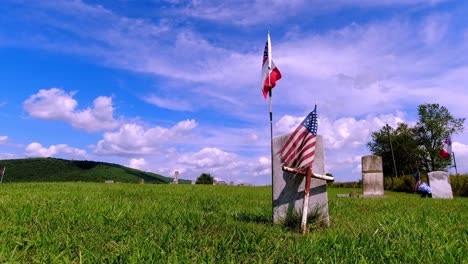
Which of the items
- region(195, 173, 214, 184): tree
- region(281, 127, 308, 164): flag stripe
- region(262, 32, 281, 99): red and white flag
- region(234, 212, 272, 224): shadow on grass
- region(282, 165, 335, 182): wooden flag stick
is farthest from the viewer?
region(195, 173, 214, 184): tree

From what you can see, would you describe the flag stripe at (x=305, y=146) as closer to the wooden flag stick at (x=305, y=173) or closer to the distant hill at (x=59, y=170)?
the wooden flag stick at (x=305, y=173)

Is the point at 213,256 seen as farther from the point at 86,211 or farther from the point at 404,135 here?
the point at 404,135

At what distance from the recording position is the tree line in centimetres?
4978

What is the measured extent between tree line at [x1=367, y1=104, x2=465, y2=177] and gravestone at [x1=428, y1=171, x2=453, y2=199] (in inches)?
1327

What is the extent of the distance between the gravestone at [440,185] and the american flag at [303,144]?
14527 mm

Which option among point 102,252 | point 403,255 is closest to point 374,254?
point 403,255

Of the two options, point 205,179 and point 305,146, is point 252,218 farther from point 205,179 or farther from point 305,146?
point 205,179

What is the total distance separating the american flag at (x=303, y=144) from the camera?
580 centimetres

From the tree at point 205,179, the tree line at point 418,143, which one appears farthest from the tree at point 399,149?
the tree at point 205,179

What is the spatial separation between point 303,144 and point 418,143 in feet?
178

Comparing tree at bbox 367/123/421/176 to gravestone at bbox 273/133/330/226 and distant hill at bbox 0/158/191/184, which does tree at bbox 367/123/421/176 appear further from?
gravestone at bbox 273/133/330/226

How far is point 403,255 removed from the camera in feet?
12.9

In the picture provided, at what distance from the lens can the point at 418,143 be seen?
53.5m

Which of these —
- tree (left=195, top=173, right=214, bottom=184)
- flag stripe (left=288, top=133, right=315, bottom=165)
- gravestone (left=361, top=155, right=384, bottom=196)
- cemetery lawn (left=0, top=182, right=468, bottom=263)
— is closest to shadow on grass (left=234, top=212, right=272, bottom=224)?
cemetery lawn (left=0, top=182, right=468, bottom=263)
